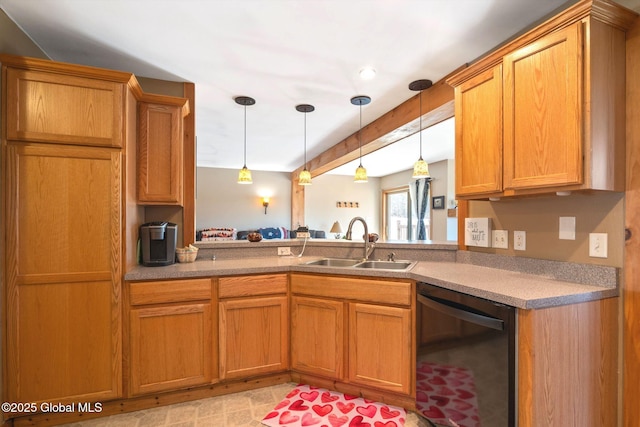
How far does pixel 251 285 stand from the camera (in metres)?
2.22

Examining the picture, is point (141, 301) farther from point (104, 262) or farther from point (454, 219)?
point (454, 219)

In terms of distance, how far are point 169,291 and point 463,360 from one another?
1.77m

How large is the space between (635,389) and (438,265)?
1.10 meters

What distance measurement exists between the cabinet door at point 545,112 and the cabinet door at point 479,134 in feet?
0.23

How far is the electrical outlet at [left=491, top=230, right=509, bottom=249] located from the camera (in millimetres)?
2016

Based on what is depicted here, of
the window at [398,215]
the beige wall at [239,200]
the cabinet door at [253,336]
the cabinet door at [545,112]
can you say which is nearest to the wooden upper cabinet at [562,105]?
the cabinet door at [545,112]

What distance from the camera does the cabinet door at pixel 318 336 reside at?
2.16m

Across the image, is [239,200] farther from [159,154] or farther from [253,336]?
[253,336]

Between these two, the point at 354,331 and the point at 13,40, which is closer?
the point at 13,40

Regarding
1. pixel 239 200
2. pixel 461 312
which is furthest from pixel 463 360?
pixel 239 200

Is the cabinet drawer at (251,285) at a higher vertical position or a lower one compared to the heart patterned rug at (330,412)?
higher

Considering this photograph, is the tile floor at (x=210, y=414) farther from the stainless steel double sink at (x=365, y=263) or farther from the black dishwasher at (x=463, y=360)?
the stainless steel double sink at (x=365, y=263)

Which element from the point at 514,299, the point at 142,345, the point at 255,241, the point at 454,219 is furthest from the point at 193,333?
the point at 454,219

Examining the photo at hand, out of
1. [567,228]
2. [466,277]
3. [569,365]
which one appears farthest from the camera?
[466,277]
